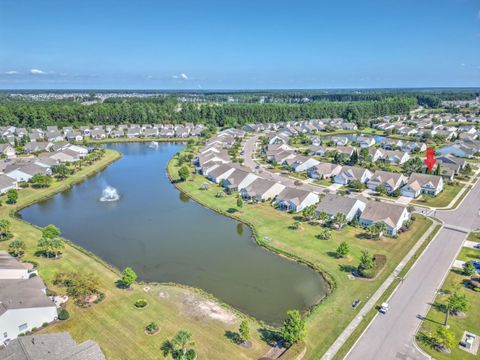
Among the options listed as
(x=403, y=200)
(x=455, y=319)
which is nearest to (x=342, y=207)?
(x=403, y=200)

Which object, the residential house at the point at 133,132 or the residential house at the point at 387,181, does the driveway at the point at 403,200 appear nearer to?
the residential house at the point at 387,181

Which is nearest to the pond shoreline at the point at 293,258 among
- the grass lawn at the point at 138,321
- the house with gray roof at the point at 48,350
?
the grass lawn at the point at 138,321

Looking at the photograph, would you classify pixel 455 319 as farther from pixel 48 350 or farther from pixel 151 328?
pixel 48 350

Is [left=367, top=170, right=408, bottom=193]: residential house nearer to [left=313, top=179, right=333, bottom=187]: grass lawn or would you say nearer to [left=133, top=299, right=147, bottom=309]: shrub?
[left=313, top=179, right=333, bottom=187]: grass lawn

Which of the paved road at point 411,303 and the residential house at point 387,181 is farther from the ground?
the residential house at point 387,181

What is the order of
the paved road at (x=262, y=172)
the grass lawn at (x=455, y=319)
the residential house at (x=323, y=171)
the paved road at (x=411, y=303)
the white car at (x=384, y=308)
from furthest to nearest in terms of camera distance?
the residential house at (x=323, y=171), the paved road at (x=262, y=172), the white car at (x=384, y=308), the paved road at (x=411, y=303), the grass lawn at (x=455, y=319)
